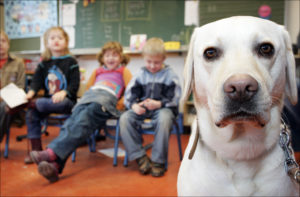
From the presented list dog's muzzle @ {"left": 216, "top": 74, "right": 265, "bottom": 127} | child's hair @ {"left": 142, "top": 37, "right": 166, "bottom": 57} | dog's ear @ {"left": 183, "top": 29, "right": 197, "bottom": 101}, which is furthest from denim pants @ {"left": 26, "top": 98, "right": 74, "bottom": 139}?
dog's muzzle @ {"left": 216, "top": 74, "right": 265, "bottom": 127}

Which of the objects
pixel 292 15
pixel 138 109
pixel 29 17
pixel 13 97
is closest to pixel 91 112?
pixel 138 109

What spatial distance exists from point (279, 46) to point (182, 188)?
0.57m

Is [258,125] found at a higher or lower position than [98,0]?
lower

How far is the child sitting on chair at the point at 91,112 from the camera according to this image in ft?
5.89

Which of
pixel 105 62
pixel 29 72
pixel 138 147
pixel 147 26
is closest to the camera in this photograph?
pixel 138 147

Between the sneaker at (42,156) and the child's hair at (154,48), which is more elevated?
the child's hair at (154,48)

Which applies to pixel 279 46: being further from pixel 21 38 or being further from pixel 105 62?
pixel 21 38

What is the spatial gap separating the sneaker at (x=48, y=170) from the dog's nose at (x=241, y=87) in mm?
1488

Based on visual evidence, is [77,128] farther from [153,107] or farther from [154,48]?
[154,48]

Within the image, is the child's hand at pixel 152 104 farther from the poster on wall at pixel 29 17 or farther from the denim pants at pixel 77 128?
the poster on wall at pixel 29 17

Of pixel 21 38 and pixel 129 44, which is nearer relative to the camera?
pixel 129 44

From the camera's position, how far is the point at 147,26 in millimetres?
3797

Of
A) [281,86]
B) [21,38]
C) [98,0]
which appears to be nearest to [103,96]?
[281,86]

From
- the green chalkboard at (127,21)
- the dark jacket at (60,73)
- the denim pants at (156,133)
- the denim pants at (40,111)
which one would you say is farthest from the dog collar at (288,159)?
the green chalkboard at (127,21)
